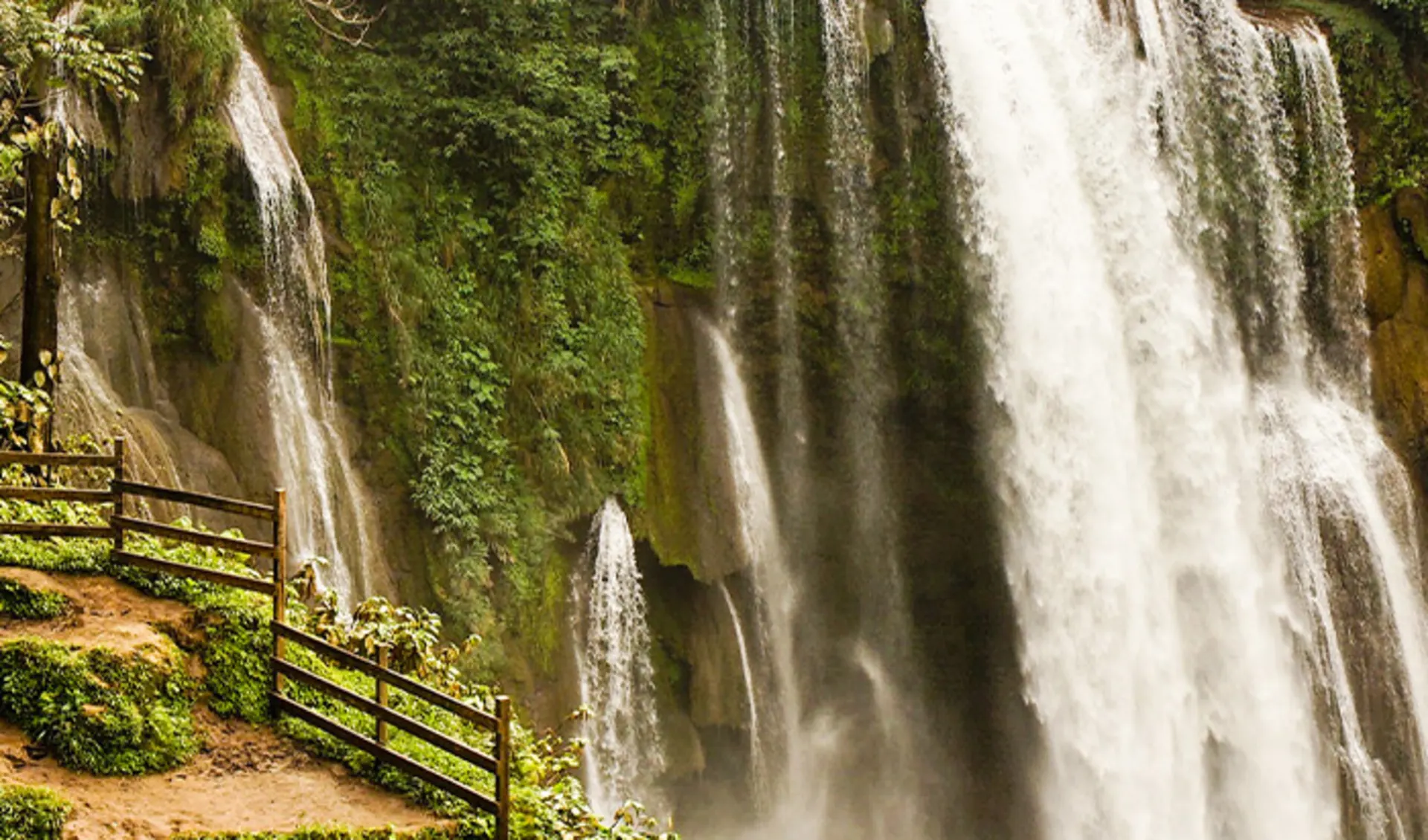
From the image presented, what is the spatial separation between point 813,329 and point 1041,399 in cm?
345

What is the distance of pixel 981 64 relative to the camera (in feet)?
57.9

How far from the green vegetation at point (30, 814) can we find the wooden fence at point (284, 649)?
1.57 metres

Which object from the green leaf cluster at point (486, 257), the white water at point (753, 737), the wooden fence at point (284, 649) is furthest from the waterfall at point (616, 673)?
the wooden fence at point (284, 649)

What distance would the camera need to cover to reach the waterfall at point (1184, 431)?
1628cm

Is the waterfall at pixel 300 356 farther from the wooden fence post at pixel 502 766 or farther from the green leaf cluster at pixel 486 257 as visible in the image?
the wooden fence post at pixel 502 766

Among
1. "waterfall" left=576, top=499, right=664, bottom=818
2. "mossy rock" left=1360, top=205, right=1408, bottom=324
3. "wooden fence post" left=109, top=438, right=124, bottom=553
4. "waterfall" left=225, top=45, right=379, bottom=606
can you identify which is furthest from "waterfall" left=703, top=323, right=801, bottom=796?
"mossy rock" left=1360, top=205, right=1408, bottom=324

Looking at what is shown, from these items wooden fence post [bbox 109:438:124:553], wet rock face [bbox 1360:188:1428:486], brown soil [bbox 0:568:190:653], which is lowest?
brown soil [bbox 0:568:190:653]

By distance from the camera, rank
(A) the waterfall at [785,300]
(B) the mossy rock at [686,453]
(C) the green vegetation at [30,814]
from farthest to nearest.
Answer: (A) the waterfall at [785,300] < (B) the mossy rock at [686,453] < (C) the green vegetation at [30,814]

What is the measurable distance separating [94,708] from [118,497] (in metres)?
1.75

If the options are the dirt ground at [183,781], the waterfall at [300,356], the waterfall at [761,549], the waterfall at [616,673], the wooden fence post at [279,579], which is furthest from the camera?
the waterfall at [761,549]

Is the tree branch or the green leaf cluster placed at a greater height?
the tree branch

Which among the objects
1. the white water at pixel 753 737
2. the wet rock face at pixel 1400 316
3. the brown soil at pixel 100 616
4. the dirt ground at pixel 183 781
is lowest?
the white water at pixel 753 737

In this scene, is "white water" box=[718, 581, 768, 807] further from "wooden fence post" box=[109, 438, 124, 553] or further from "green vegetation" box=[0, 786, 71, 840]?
"green vegetation" box=[0, 786, 71, 840]

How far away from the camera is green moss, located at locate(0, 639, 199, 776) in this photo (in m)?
6.50
